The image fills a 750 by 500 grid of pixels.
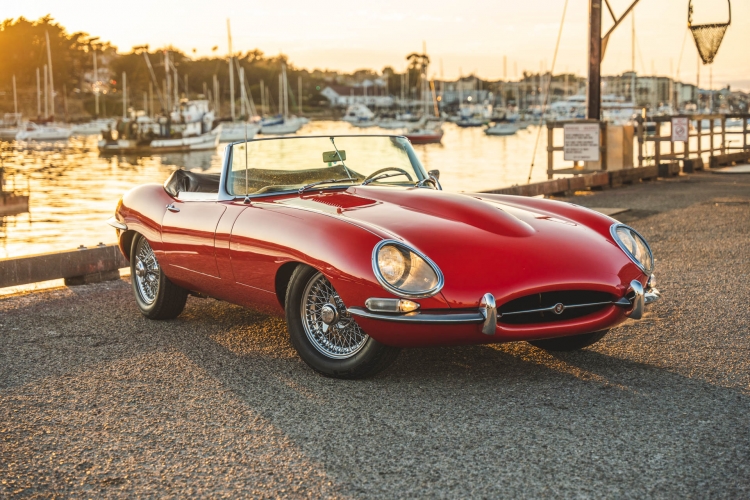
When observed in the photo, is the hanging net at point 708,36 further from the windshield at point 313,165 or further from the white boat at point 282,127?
the white boat at point 282,127

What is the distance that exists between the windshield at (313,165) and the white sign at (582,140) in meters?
12.4

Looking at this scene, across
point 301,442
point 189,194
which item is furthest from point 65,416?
point 189,194

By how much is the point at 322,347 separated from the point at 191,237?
1.44 m

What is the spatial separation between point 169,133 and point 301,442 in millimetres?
66603

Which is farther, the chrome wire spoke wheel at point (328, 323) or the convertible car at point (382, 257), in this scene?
the chrome wire spoke wheel at point (328, 323)

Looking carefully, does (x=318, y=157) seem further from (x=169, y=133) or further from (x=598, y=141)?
(x=169, y=133)

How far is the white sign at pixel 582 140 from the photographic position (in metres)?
18.0

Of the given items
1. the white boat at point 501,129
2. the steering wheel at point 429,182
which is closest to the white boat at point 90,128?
the white boat at point 501,129

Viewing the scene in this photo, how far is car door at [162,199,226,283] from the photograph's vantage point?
570 cm

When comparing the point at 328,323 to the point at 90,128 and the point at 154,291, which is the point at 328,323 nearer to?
the point at 154,291

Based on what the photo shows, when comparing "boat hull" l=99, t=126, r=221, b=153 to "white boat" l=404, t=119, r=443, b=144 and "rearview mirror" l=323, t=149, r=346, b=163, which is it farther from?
"rearview mirror" l=323, t=149, r=346, b=163

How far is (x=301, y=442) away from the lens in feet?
12.8

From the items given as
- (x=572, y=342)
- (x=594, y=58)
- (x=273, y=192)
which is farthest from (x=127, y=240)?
(x=594, y=58)

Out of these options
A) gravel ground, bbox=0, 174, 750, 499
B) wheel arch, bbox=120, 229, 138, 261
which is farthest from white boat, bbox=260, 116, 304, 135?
gravel ground, bbox=0, 174, 750, 499
